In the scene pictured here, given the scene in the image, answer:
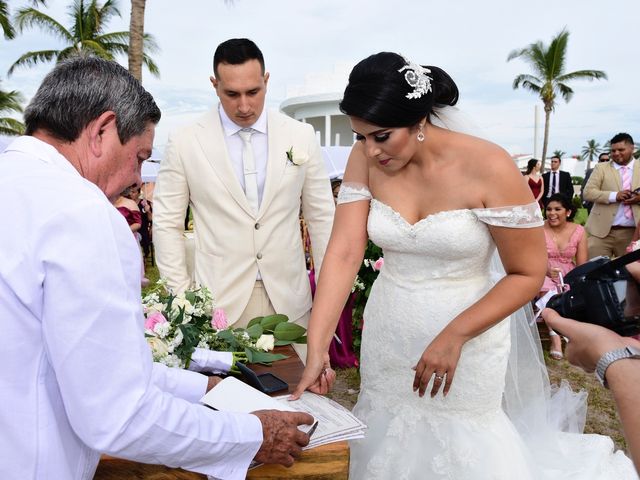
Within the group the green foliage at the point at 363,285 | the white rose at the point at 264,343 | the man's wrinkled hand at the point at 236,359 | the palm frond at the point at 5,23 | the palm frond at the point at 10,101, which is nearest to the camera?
the man's wrinkled hand at the point at 236,359

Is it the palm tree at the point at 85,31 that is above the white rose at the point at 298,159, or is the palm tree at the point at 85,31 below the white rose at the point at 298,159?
above

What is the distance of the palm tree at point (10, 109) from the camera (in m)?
25.8

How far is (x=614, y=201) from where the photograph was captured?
7.46 metres

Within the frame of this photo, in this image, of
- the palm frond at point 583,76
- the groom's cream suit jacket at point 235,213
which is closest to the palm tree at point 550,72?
the palm frond at point 583,76

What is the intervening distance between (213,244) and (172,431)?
1.93m

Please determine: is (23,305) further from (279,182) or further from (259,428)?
(279,182)

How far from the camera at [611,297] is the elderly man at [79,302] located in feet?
3.53

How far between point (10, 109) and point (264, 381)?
2916cm

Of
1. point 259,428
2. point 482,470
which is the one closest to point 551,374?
point 482,470

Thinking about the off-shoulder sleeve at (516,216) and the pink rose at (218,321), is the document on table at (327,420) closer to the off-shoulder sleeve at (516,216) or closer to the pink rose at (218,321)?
the pink rose at (218,321)

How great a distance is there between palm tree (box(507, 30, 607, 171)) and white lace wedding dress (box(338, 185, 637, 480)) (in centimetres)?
3658

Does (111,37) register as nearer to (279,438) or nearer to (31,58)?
(31,58)

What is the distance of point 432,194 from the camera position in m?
2.47

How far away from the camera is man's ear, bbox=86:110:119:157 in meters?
1.42
